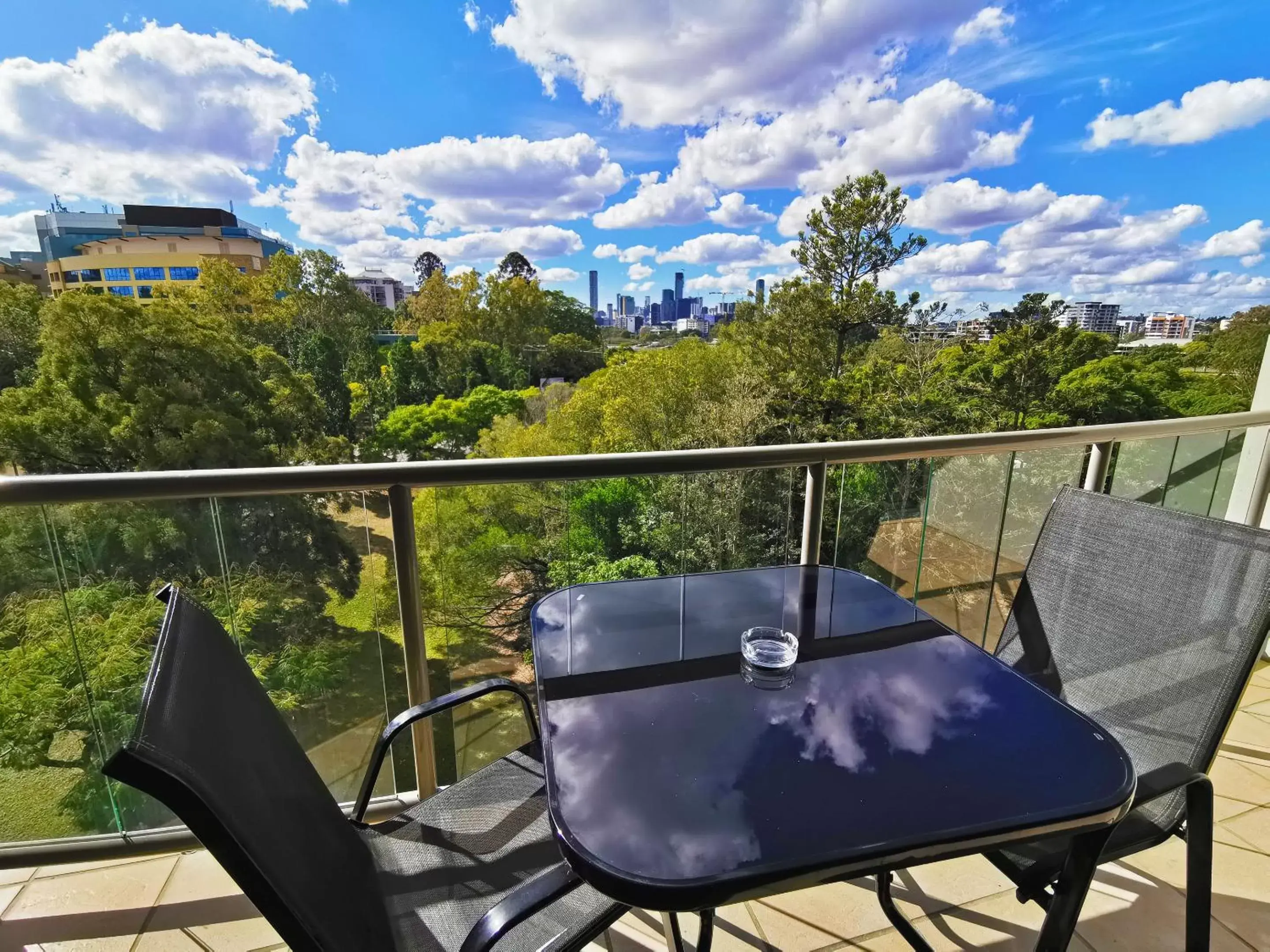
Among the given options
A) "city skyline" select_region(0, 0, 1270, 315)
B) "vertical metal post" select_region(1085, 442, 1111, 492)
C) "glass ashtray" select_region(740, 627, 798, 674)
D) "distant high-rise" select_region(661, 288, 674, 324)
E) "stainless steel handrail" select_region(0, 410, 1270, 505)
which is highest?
"city skyline" select_region(0, 0, 1270, 315)

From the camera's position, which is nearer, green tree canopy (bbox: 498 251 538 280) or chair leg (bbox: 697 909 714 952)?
chair leg (bbox: 697 909 714 952)

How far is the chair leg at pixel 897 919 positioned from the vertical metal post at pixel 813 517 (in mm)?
930

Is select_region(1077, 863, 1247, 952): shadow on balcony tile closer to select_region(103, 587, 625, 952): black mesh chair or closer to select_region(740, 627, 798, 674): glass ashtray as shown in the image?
select_region(740, 627, 798, 674): glass ashtray

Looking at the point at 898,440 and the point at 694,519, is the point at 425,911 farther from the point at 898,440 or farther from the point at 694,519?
the point at 898,440

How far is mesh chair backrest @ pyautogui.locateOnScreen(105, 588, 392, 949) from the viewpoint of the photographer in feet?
2.33

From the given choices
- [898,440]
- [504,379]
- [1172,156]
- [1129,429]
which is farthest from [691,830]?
[1172,156]

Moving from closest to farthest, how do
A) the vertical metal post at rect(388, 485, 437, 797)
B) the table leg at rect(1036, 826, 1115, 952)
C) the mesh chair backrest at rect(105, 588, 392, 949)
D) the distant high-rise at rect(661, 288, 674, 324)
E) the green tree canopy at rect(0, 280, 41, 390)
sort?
the mesh chair backrest at rect(105, 588, 392, 949) → the table leg at rect(1036, 826, 1115, 952) → the vertical metal post at rect(388, 485, 437, 797) → the green tree canopy at rect(0, 280, 41, 390) → the distant high-rise at rect(661, 288, 674, 324)

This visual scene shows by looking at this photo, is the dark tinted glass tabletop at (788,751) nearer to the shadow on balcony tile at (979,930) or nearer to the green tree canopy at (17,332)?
the shadow on balcony tile at (979,930)

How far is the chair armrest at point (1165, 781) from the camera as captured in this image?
3.48 feet

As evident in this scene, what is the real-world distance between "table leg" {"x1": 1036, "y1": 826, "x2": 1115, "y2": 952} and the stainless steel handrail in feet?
3.86

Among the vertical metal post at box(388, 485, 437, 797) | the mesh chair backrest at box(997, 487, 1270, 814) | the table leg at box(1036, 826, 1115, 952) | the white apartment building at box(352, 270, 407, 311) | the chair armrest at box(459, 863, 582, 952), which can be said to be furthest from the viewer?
the white apartment building at box(352, 270, 407, 311)

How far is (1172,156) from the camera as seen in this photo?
2719 centimetres

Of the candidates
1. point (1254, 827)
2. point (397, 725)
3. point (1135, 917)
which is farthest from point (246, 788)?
point (1254, 827)

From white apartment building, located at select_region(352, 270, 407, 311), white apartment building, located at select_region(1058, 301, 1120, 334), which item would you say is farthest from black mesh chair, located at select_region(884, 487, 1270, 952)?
white apartment building, located at select_region(352, 270, 407, 311)
